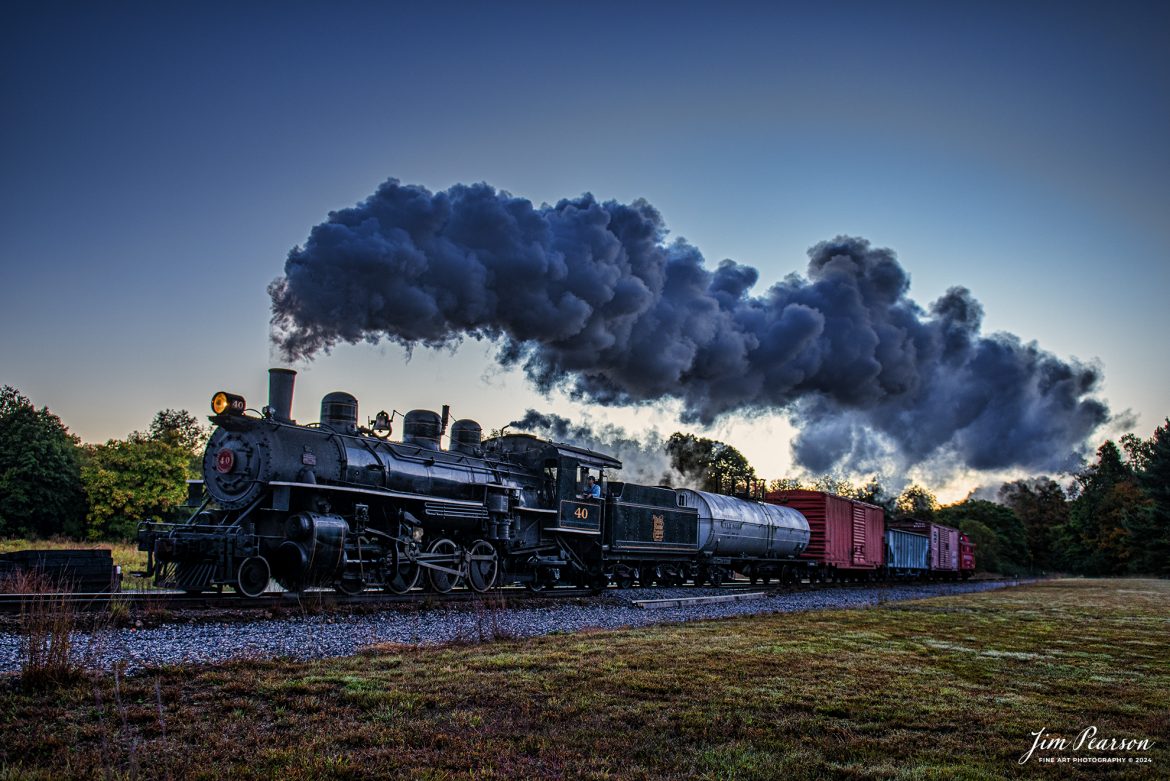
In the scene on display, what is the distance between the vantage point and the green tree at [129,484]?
53.0m

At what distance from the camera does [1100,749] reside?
5.41 m

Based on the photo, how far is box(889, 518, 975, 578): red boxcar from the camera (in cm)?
4141

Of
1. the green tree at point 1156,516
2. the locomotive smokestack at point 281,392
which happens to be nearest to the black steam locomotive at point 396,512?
the locomotive smokestack at point 281,392

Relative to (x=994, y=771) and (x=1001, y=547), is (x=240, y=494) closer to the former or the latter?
(x=994, y=771)

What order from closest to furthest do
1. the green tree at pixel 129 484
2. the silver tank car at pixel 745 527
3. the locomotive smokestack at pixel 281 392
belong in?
the locomotive smokestack at pixel 281 392, the silver tank car at pixel 745 527, the green tree at pixel 129 484

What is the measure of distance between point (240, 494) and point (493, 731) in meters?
9.56

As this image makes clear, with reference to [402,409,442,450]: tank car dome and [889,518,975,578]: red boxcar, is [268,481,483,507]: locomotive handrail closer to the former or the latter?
[402,409,442,450]: tank car dome

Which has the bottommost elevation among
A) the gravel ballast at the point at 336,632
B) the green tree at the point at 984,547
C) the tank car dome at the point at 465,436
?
the green tree at the point at 984,547

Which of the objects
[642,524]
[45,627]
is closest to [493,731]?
[45,627]

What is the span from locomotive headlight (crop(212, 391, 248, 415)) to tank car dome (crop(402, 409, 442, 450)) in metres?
3.92

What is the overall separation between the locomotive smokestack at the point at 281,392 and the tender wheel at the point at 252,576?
8.48 feet

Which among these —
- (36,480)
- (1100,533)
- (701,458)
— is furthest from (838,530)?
(1100,533)

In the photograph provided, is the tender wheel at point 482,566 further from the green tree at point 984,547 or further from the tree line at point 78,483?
the green tree at point 984,547

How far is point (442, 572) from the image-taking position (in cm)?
1605
